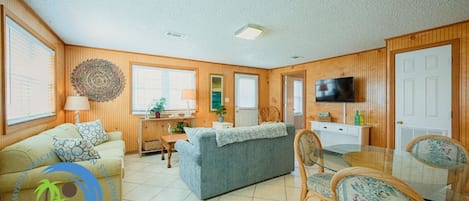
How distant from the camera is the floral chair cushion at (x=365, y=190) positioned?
2.96 feet

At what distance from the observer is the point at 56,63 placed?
3.20 m

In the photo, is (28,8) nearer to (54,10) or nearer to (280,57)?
(54,10)

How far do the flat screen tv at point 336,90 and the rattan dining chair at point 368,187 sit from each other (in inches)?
140

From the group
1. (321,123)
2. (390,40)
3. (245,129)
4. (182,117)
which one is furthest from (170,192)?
(390,40)

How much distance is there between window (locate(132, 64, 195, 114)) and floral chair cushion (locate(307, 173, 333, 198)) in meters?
3.67

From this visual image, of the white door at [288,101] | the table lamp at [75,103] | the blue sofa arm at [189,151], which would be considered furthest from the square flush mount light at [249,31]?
the white door at [288,101]

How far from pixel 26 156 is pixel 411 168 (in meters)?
3.29

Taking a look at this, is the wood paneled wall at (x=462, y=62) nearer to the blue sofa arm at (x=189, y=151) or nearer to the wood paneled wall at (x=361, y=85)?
the wood paneled wall at (x=361, y=85)

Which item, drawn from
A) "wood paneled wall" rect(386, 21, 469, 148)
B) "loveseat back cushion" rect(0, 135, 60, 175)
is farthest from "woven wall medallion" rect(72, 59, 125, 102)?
"wood paneled wall" rect(386, 21, 469, 148)

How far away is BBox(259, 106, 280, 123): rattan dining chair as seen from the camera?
6.23 meters

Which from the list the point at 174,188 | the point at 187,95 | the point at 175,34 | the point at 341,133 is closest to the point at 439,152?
the point at 341,133

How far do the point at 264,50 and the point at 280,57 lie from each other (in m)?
0.80

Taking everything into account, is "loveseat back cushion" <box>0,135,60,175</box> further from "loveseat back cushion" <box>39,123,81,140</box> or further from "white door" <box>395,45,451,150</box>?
"white door" <box>395,45,451,150</box>

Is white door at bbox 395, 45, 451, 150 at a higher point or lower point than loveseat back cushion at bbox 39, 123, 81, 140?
higher
